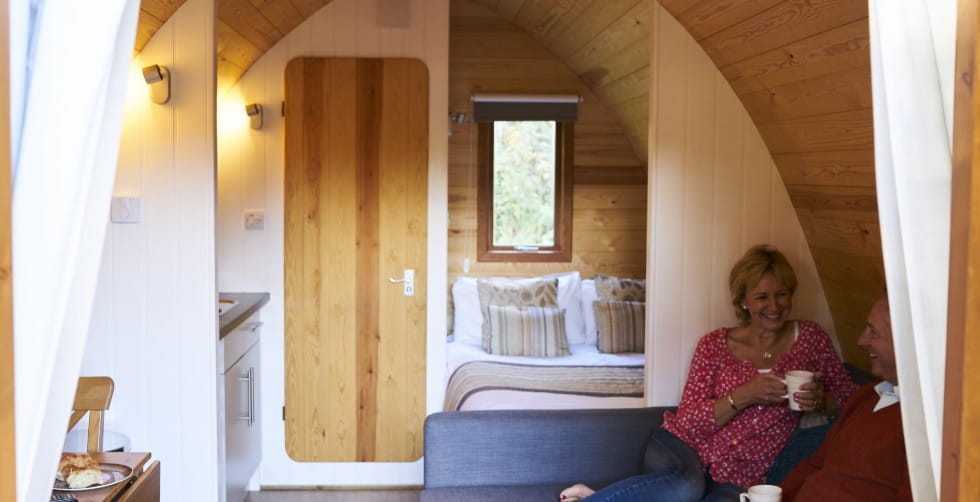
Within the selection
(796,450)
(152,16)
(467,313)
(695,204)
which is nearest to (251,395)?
(467,313)

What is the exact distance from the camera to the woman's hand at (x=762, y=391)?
9.30 feet

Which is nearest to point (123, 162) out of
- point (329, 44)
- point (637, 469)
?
point (329, 44)

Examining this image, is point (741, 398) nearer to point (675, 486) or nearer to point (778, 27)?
point (675, 486)

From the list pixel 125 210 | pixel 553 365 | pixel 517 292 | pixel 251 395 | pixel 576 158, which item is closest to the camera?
pixel 125 210

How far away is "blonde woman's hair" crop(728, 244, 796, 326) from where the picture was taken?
3.09m

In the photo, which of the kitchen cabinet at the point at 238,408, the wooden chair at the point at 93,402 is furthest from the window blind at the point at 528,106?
the wooden chair at the point at 93,402

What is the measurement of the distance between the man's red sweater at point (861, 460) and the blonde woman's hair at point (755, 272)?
0.60 meters

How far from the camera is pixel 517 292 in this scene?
5090 mm

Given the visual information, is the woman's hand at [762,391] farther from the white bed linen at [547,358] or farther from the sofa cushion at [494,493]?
the white bed linen at [547,358]

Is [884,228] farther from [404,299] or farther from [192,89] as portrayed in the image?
[404,299]

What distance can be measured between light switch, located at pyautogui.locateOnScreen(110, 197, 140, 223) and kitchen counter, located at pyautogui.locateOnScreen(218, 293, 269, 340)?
0.48 m

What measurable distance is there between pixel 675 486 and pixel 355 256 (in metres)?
2.02

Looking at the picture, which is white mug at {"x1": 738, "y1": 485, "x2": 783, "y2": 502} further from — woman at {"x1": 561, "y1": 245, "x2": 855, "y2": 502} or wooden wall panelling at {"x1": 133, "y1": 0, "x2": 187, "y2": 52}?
wooden wall panelling at {"x1": 133, "y1": 0, "x2": 187, "y2": 52}

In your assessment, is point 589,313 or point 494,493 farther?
point 589,313
